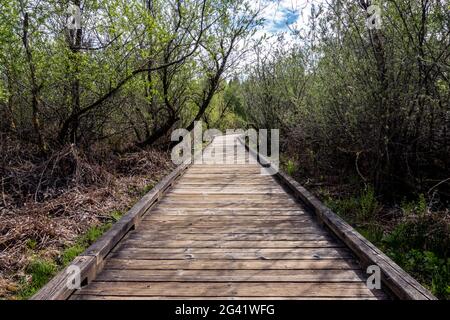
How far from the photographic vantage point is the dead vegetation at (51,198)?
4.05m

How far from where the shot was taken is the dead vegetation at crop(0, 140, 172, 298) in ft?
13.3

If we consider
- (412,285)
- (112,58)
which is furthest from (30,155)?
(412,285)

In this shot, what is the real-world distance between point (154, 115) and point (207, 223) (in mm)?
7661

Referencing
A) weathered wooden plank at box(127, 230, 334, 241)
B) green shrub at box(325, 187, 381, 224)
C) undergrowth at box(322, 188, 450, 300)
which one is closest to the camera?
undergrowth at box(322, 188, 450, 300)

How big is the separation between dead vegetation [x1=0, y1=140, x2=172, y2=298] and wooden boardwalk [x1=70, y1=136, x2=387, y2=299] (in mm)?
998

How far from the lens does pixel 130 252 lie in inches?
138

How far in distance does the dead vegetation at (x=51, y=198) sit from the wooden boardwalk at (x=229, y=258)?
1.00 m

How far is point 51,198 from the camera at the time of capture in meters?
5.93

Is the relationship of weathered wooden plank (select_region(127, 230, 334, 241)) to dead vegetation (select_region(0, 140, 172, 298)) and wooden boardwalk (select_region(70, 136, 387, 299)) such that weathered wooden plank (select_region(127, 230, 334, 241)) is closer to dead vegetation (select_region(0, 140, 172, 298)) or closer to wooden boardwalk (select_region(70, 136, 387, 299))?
wooden boardwalk (select_region(70, 136, 387, 299))

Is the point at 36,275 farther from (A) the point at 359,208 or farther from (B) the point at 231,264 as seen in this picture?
(A) the point at 359,208

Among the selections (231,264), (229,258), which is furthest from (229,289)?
(229,258)

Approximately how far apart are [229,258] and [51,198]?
4.03 m

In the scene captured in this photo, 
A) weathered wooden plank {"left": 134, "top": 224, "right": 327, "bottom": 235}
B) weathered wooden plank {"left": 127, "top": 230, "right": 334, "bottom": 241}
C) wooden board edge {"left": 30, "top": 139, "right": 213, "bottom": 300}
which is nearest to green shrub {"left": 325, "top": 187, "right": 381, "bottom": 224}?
Answer: weathered wooden plank {"left": 134, "top": 224, "right": 327, "bottom": 235}
